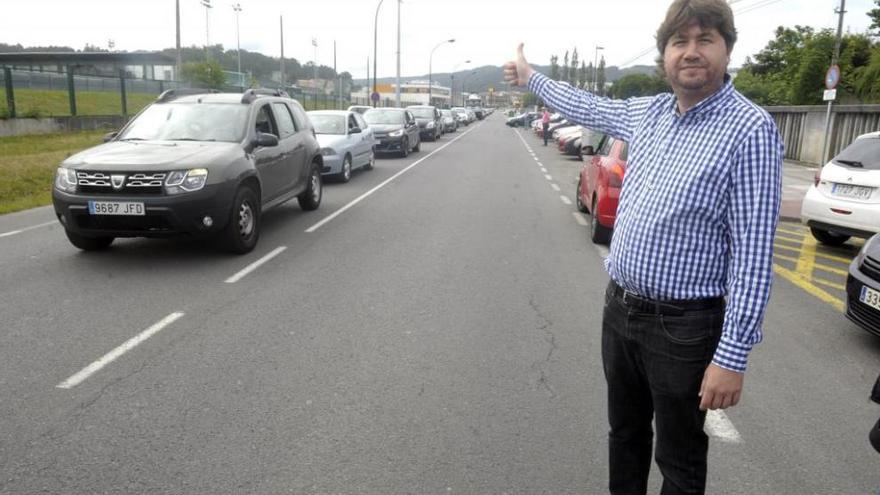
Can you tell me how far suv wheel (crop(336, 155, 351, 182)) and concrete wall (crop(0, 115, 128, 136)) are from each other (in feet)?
36.0

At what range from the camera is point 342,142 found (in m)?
15.3

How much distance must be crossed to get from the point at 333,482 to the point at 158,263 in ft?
15.8

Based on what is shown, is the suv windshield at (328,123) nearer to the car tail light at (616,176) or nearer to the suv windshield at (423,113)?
the car tail light at (616,176)

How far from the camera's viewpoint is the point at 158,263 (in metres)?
7.13

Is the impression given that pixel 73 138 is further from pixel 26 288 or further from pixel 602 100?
pixel 602 100

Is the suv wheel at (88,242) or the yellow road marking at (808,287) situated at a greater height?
the suv wheel at (88,242)

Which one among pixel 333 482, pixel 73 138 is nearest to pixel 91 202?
pixel 333 482

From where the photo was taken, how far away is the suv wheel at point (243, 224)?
7.34 meters

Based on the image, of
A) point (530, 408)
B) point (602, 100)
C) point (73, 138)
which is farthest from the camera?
point (73, 138)

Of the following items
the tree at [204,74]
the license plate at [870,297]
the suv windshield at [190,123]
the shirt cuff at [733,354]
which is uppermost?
the tree at [204,74]

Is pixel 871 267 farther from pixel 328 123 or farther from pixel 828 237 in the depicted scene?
pixel 328 123

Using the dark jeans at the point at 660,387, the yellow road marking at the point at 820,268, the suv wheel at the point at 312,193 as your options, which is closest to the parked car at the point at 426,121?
the suv wheel at the point at 312,193

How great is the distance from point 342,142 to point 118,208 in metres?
8.85

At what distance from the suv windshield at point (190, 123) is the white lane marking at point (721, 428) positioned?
6.20 metres
